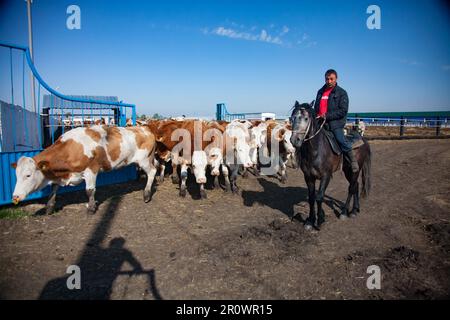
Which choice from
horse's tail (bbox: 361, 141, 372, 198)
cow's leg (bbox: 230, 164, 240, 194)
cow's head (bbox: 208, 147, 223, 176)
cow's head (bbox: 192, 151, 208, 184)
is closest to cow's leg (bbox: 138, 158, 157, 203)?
cow's head (bbox: 192, 151, 208, 184)

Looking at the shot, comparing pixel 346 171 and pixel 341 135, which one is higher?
pixel 341 135

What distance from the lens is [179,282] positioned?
12.1ft

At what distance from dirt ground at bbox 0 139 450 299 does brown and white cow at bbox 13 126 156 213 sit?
707 millimetres

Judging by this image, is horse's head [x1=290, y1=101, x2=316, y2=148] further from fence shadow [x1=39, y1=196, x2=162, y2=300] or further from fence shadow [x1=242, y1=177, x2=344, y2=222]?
fence shadow [x1=39, y1=196, x2=162, y2=300]

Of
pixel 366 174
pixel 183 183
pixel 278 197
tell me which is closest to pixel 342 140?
pixel 366 174

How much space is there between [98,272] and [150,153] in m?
4.53

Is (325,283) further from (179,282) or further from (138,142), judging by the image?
(138,142)

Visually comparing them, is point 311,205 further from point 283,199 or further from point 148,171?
point 148,171

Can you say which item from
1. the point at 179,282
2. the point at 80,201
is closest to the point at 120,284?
the point at 179,282

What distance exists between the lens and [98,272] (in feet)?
13.0

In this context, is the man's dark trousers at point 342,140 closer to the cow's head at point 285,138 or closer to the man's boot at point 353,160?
the man's boot at point 353,160

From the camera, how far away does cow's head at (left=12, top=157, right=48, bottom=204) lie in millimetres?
5395
